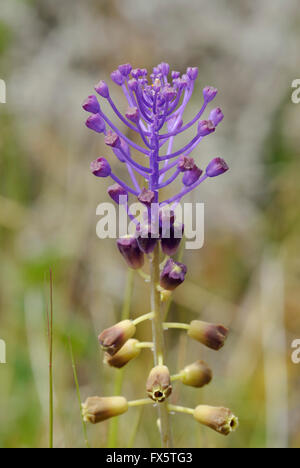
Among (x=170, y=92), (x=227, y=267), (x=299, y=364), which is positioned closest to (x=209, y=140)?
(x=227, y=267)

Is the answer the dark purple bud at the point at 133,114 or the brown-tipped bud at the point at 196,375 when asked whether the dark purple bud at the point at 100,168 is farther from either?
the brown-tipped bud at the point at 196,375

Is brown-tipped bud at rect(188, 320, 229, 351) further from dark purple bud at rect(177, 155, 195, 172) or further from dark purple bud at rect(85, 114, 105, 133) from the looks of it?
dark purple bud at rect(85, 114, 105, 133)

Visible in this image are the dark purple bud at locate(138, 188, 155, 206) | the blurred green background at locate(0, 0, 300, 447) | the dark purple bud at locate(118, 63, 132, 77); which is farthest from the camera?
the blurred green background at locate(0, 0, 300, 447)

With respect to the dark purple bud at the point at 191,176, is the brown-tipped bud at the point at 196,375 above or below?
below

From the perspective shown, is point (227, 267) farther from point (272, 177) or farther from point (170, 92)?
point (170, 92)

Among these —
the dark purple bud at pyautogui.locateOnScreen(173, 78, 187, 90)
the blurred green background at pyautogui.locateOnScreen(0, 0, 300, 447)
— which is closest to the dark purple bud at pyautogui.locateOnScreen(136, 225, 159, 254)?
the dark purple bud at pyautogui.locateOnScreen(173, 78, 187, 90)

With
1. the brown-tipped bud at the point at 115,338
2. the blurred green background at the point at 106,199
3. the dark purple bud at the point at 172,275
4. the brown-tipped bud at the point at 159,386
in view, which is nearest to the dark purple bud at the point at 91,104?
the dark purple bud at the point at 172,275
